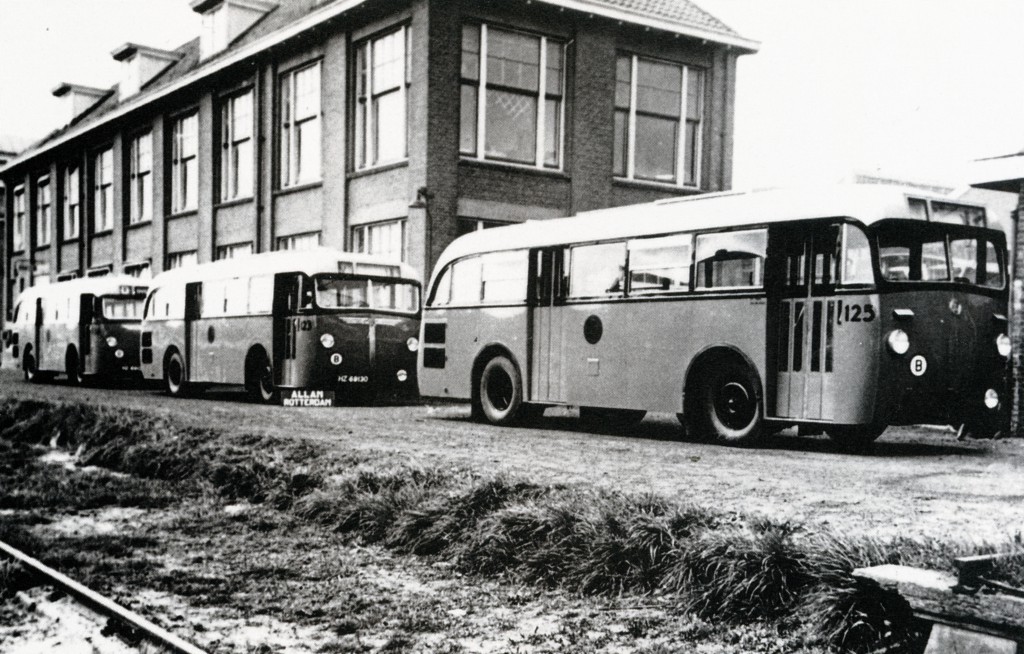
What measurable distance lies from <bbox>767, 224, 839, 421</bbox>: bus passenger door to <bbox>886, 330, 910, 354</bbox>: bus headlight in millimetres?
545

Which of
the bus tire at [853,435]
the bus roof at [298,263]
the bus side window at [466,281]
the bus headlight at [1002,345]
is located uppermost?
the bus roof at [298,263]

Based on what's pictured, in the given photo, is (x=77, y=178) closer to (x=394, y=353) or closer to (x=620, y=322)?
(x=394, y=353)

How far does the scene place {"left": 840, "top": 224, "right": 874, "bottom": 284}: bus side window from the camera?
1096cm

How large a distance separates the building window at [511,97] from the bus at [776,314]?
8116 millimetres

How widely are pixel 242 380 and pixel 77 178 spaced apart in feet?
76.4

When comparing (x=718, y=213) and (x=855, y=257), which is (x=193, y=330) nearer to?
(x=718, y=213)

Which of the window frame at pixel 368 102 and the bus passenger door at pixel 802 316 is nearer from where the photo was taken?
the bus passenger door at pixel 802 316

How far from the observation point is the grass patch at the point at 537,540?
17.1ft

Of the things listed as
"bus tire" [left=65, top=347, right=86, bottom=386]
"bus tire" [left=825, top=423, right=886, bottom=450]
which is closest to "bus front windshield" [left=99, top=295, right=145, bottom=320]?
"bus tire" [left=65, top=347, right=86, bottom=386]

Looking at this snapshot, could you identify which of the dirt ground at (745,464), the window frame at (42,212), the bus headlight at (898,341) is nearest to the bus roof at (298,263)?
the dirt ground at (745,464)

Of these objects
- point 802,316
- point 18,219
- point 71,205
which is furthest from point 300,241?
point 18,219

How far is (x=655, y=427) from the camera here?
15.0 metres

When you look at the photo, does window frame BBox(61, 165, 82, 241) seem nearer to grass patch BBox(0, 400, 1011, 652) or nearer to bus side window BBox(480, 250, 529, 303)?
bus side window BBox(480, 250, 529, 303)

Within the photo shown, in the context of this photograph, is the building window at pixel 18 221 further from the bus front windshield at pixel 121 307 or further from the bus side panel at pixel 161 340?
the bus side panel at pixel 161 340
